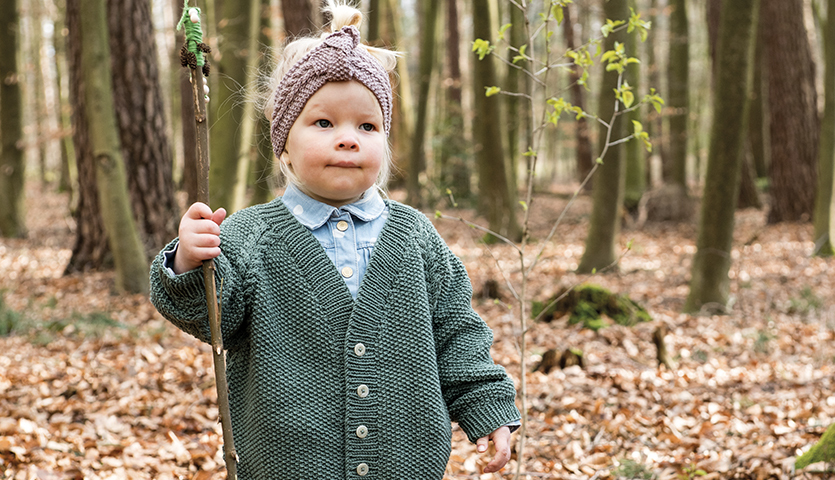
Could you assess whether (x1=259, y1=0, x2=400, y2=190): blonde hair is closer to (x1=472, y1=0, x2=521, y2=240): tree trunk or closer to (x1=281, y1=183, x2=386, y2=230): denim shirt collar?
(x1=281, y1=183, x2=386, y2=230): denim shirt collar

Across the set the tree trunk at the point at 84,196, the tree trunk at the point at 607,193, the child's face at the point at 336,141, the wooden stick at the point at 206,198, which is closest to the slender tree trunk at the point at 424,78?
the tree trunk at the point at 607,193

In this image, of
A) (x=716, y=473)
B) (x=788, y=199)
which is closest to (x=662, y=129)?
(x=788, y=199)

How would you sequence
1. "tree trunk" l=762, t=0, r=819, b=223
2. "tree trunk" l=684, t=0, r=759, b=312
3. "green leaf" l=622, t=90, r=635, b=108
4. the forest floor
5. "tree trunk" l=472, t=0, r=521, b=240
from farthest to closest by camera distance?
"tree trunk" l=762, t=0, r=819, b=223 → "tree trunk" l=472, t=0, r=521, b=240 → "tree trunk" l=684, t=0, r=759, b=312 → the forest floor → "green leaf" l=622, t=90, r=635, b=108

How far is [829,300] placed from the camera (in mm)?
6883

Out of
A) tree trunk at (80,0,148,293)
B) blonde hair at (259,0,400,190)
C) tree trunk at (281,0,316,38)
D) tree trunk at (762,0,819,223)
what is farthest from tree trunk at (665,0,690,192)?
blonde hair at (259,0,400,190)

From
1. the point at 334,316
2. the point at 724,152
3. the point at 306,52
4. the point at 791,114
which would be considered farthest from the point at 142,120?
the point at 791,114

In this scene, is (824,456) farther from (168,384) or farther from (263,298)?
(168,384)

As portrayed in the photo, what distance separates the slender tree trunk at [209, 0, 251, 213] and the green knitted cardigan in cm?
435

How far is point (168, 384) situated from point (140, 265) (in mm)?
2582

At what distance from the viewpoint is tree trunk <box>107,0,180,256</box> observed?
7367 mm

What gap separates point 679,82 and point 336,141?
12929mm

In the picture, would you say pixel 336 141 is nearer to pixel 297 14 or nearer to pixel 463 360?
pixel 463 360

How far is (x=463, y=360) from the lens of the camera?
74.7 inches

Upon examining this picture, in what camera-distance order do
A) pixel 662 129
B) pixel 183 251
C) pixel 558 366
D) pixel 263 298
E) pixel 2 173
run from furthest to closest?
Result: pixel 662 129 → pixel 2 173 → pixel 558 366 → pixel 263 298 → pixel 183 251
